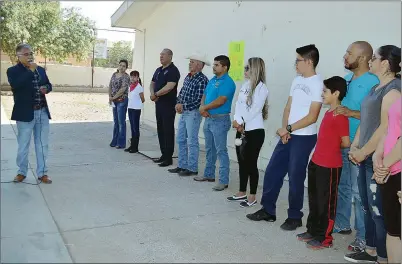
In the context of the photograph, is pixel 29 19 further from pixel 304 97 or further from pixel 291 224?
pixel 291 224

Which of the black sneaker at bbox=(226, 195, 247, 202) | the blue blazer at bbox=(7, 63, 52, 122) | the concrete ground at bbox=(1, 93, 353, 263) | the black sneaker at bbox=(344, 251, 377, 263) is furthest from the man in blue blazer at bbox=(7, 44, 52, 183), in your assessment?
the black sneaker at bbox=(344, 251, 377, 263)

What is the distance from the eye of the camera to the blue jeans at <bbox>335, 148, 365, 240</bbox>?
3.41m

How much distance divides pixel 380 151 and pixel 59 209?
122 inches

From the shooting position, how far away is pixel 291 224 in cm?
379

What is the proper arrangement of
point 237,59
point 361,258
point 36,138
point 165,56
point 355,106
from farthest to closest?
point 237,59 → point 165,56 → point 36,138 → point 355,106 → point 361,258

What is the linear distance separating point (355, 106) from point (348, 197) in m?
0.88

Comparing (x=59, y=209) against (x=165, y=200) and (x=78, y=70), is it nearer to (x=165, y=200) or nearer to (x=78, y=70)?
(x=165, y=200)

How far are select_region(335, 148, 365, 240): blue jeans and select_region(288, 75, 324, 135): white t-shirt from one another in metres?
0.44

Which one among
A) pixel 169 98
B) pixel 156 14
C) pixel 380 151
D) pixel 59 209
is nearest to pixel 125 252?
pixel 59 209

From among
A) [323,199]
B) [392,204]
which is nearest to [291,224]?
[323,199]

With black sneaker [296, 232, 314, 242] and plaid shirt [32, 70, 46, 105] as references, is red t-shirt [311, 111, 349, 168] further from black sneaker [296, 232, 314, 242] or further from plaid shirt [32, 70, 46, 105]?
plaid shirt [32, 70, 46, 105]

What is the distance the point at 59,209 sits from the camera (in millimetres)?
4043

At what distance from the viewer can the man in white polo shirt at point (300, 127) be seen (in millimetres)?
3545

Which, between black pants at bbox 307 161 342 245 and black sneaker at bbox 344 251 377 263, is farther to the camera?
black pants at bbox 307 161 342 245
